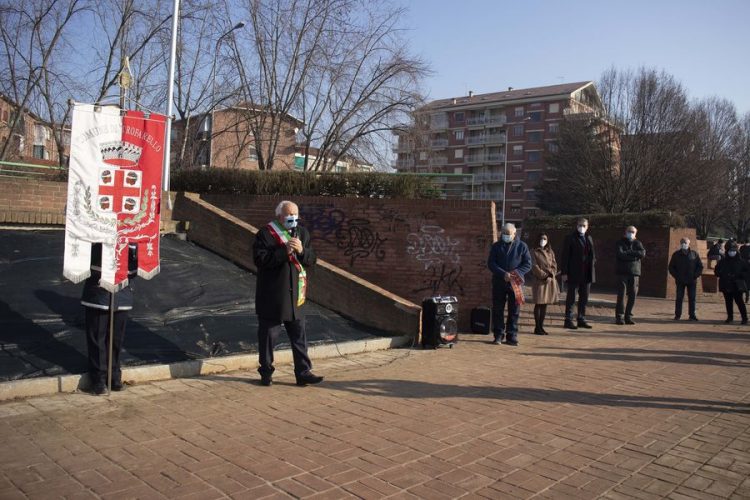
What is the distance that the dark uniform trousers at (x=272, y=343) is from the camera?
6117 mm

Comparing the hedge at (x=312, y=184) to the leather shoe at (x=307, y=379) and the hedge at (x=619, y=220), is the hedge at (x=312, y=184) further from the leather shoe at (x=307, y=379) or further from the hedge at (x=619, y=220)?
the hedge at (x=619, y=220)

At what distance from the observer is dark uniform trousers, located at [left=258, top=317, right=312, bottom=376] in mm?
6117

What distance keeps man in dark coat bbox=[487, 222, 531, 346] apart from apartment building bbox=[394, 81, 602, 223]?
61.8 m

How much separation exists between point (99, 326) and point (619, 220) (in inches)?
847

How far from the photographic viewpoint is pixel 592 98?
124 ft

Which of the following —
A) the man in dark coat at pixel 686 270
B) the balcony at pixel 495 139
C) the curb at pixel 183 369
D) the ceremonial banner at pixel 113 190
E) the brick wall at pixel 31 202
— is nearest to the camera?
the curb at pixel 183 369

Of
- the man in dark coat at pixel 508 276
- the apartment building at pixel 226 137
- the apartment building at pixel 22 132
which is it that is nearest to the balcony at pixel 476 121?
the apartment building at pixel 226 137

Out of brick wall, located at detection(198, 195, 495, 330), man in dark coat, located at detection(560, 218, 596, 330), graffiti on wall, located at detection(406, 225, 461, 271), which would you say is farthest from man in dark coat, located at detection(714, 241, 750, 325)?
graffiti on wall, located at detection(406, 225, 461, 271)

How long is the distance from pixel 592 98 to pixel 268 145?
25.9 metres

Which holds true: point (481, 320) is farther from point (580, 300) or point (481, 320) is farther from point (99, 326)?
point (99, 326)

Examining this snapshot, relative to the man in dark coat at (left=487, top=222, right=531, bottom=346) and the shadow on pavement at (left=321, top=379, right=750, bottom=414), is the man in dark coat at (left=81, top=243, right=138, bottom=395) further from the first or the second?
the man in dark coat at (left=487, top=222, right=531, bottom=346)

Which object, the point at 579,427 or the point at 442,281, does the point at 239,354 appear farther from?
the point at 442,281

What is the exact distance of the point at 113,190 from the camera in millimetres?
5945

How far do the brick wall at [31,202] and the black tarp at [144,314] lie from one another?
1.90 feet
